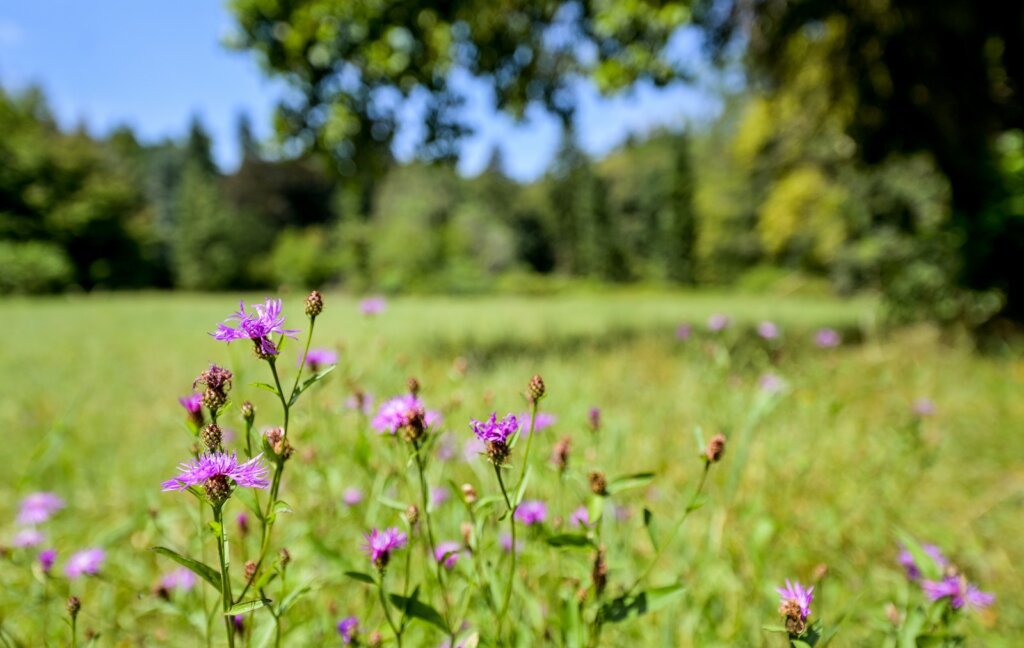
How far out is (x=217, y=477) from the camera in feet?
2.02

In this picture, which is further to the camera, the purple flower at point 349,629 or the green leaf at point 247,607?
the purple flower at point 349,629

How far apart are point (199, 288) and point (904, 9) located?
3525cm

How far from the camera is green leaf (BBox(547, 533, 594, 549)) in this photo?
83 centimetres

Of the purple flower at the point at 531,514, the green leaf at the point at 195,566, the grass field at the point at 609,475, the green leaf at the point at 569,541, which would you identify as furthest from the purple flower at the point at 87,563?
the green leaf at the point at 569,541

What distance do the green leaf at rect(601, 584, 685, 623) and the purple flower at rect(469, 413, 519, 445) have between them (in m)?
0.36

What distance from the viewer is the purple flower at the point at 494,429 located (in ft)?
2.24

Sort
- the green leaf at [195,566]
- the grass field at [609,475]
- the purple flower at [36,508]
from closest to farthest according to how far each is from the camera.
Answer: the green leaf at [195,566] < the grass field at [609,475] < the purple flower at [36,508]

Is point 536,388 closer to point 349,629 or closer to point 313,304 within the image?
point 313,304

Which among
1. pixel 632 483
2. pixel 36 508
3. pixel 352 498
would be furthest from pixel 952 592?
pixel 36 508

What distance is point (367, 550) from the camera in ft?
2.82

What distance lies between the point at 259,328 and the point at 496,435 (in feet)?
0.94

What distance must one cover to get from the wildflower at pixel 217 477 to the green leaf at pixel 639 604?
1.79 ft

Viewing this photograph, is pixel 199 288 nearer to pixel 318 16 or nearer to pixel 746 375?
pixel 318 16

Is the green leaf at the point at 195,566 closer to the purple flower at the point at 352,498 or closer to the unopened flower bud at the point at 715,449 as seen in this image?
the unopened flower bud at the point at 715,449
